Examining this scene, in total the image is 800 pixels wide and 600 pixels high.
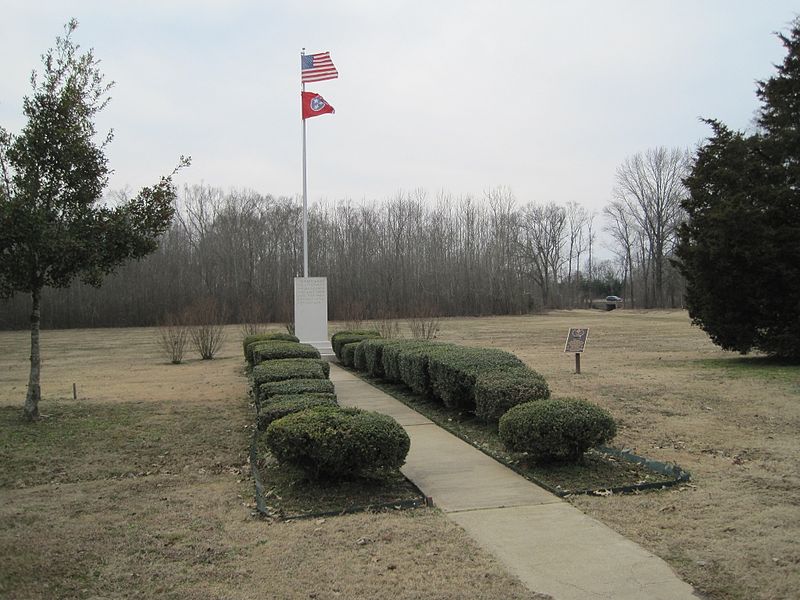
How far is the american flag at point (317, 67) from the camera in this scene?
19125 millimetres

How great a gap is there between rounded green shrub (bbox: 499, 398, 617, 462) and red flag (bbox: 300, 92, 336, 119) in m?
15.5

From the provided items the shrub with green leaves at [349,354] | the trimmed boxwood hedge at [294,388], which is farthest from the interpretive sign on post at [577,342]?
the trimmed boxwood hedge at [294,388]

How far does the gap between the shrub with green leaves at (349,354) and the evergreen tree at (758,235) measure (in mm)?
8450

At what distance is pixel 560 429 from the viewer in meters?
5.81

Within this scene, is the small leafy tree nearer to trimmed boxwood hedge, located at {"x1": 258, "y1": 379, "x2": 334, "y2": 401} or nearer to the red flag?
trimmed boxwood hedge, located at {"x1": 258, "y1": 379, "x2": 334, "y2": 401}

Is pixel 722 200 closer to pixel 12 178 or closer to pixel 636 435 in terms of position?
pixel 636 435

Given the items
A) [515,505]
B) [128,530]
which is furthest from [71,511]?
[515,505]

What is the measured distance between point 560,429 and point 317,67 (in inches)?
631

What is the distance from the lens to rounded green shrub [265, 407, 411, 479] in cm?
525

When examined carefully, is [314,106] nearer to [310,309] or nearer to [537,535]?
[310,309]

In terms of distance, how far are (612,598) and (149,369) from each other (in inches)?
647

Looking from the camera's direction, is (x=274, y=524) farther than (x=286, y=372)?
No

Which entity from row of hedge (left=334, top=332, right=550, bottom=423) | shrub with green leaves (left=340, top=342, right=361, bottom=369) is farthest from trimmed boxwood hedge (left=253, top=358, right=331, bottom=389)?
shrub with green leaves (left=340, top=342, right=361, bottom=369)

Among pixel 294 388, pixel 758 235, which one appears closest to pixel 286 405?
pixel 294 388
